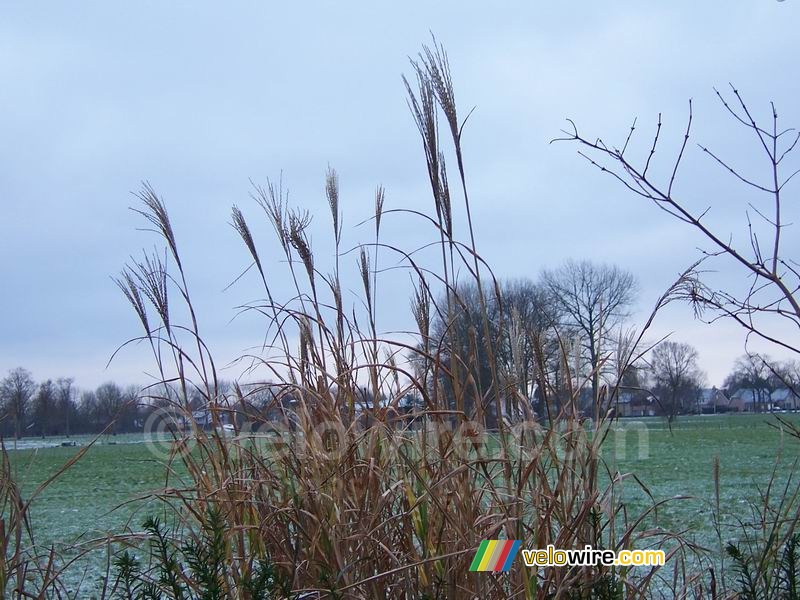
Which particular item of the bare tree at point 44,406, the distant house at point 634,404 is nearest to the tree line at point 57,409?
the bare tree at point 44,406

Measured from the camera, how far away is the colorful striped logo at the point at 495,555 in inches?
64.5

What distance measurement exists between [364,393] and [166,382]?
0.61 metres

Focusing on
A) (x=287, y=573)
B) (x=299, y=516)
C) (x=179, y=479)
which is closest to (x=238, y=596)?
(x=287, y=573)

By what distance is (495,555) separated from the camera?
1656 mm

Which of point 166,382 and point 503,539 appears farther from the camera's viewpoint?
point 166,382

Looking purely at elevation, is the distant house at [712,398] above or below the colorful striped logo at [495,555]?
above

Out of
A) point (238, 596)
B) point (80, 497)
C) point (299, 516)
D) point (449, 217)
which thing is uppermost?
point (449, 217)

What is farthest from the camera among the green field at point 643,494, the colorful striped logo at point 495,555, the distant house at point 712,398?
the distant house at point 712,398

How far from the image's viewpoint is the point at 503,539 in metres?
1.71

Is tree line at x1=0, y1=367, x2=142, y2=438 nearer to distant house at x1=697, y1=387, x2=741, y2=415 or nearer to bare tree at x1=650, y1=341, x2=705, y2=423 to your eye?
bare tree at x1=650, y1=341, x2=705, y2=423

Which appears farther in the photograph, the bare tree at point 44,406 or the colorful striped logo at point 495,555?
the bare tree at point 44,406

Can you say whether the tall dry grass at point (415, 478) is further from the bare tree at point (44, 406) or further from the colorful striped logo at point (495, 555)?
the bare tree at point (44, 406)

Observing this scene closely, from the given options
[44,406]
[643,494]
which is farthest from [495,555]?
[643,494]

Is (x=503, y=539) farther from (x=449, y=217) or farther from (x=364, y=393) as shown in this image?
(x=449, y=217)
